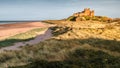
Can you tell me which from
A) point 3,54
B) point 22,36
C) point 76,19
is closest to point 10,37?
point 22,36

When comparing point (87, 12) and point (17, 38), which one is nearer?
point (17, 38)

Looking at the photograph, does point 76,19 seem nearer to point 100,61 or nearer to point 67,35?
point 67,35

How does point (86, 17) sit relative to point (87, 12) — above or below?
below

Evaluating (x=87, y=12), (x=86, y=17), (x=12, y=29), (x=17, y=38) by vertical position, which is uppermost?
(x=87, y=12)

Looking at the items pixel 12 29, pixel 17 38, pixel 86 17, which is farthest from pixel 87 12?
pixel 17 38

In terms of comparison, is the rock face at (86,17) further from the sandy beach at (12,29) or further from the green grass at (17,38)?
the green grass at (17,38)

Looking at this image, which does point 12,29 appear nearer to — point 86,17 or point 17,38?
point 17,38

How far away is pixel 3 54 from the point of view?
17.6 m

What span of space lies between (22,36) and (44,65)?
1907 cm

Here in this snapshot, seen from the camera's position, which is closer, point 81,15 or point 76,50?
point 76,50

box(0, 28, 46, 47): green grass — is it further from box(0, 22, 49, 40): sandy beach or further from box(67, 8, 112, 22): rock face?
box(67, 8, 112, 22): rock face

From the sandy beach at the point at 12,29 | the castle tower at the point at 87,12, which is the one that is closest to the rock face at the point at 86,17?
the castle tower at the point at 87,12

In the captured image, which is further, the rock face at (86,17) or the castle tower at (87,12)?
the castle tower at (87,12)

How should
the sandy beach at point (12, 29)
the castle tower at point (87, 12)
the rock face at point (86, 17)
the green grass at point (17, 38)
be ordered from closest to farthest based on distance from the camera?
the green grass at point (17, 38), the sandy beach at point (12, 29), the rock face at point (86, 17), the castle tower at point (87, 12)
